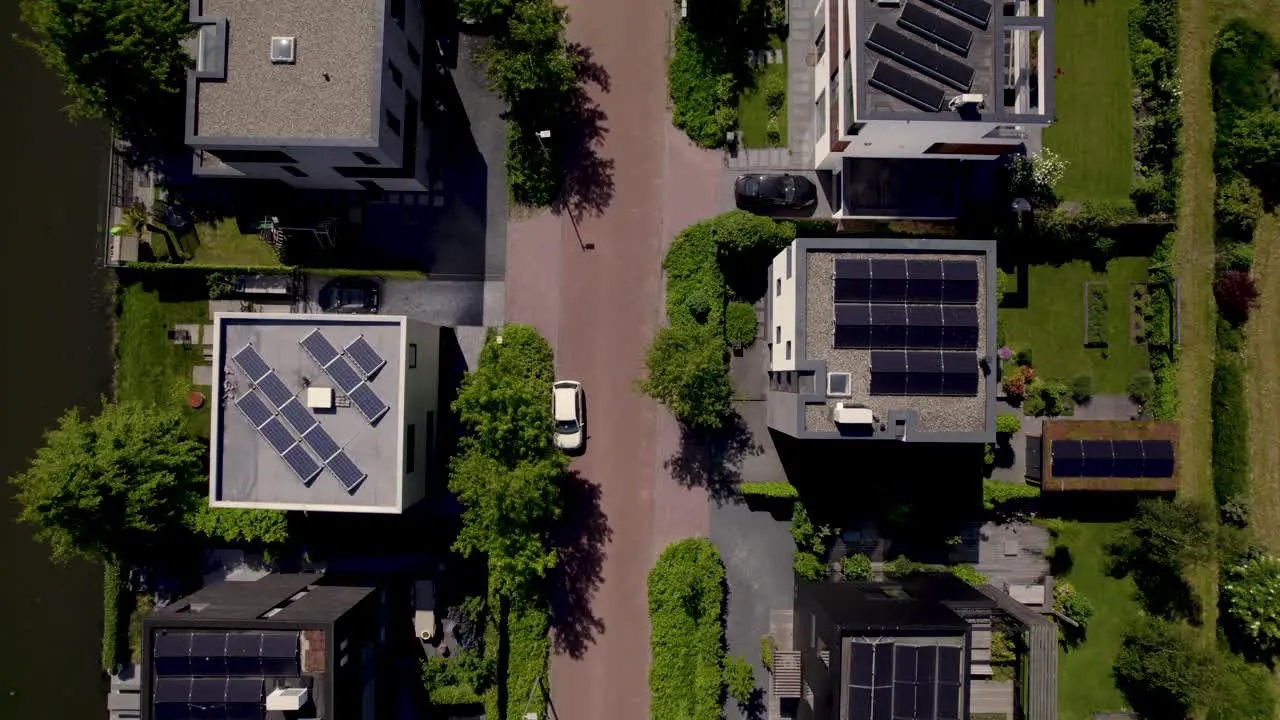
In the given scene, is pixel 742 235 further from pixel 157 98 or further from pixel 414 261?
pixel 157 98

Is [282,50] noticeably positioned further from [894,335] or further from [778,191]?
[894,335]

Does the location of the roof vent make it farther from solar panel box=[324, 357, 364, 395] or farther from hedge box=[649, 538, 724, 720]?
hedge box=[649, 538, 724, 720]

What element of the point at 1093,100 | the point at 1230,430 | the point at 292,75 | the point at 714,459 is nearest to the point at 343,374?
the point at 292,75

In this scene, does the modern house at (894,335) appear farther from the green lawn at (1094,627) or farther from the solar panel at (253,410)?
the solar panel at (253,410)

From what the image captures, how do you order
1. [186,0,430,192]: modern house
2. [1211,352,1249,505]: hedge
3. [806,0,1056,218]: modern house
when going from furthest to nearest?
[1211,352,1249,505]: hedge → [186,0,430,192]: modern house → [806,0,1056,218]: modern house

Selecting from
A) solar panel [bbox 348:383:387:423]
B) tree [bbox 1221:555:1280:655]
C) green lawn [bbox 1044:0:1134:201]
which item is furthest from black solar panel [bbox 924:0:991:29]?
tree [bbox 1221:555:1280:655]
